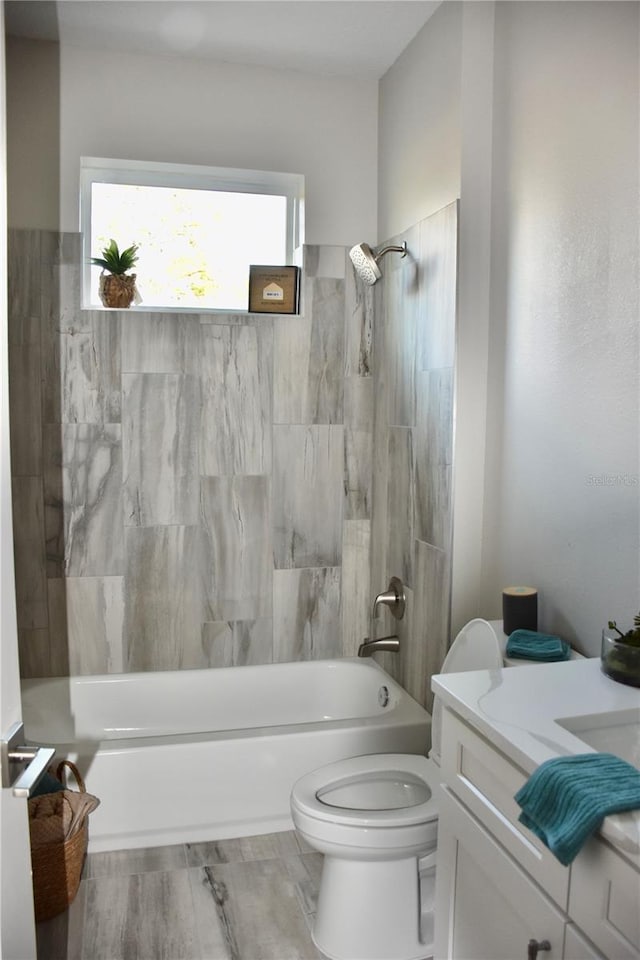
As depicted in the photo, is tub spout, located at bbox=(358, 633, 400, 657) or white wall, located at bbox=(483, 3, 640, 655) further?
tub spout, located at bbox=(358, 633, 400, 657)

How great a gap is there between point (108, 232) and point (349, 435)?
4.22 ft

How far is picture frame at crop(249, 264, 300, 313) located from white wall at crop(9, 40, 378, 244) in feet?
0.72

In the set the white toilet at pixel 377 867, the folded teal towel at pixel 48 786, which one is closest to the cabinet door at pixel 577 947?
the white toilet at pixel 377 867

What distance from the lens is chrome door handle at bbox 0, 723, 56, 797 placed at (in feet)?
3.52

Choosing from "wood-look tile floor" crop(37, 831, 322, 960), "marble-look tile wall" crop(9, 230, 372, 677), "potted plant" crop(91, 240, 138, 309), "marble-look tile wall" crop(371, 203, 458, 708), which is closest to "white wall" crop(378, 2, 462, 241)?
"marble-look tile wall" crop(371, 203, 458, 708)

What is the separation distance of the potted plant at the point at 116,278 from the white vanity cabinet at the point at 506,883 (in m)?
2.09

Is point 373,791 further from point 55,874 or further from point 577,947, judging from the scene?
point 577,947

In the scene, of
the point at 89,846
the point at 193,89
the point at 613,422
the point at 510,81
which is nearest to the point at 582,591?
the point at 613,422

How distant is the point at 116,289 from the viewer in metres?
3.06

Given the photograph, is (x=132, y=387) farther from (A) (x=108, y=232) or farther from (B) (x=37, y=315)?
(A) (x=108, y=232)

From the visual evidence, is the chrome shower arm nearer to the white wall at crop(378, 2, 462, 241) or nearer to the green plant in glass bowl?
the white wall at crop(378, 2, 462, 241)

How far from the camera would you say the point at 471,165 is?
2.58 meters

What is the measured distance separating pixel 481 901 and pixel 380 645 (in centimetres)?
163

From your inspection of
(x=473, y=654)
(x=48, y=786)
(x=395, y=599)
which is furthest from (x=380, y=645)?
(x=48, y=786)
